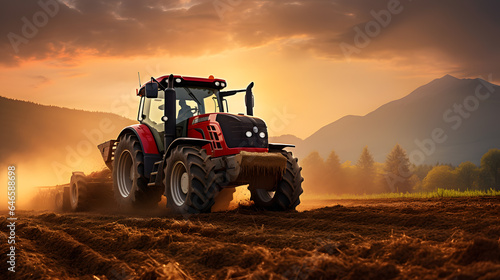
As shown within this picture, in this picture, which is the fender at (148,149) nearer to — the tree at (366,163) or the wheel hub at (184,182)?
the wheel hub at (184,182)

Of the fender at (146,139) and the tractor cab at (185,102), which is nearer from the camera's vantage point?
the tractor cab at (185,102)

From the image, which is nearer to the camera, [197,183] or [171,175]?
[197,183]

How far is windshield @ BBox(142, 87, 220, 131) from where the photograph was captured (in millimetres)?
10227

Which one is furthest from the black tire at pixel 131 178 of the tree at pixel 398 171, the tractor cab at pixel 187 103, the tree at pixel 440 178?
the tree at pixel 440 178

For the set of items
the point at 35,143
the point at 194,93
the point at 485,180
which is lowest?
the point at 485,180

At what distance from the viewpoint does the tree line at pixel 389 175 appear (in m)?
57.6

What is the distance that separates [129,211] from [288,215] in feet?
14.0

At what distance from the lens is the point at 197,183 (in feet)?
28.0

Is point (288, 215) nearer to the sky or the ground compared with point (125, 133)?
nearer to the ground

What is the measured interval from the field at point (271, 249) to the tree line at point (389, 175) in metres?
50.0

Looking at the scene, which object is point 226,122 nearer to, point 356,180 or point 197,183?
point 197,183

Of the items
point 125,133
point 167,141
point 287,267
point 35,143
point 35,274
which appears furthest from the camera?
point 35,143

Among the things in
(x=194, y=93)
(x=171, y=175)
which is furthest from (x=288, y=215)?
(x=194, y=93)

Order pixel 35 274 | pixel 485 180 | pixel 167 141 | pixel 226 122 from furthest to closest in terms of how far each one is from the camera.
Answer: pixel 485 180, pixel 167 141, pixel 226 122, pixel 35 274
